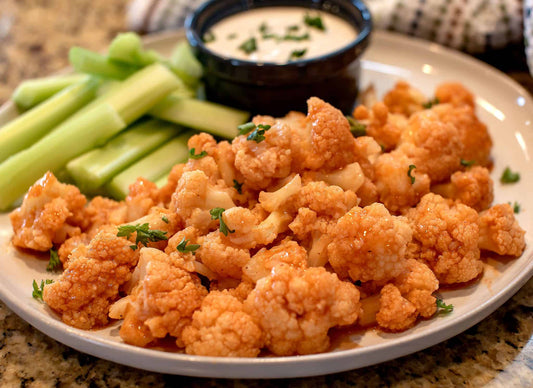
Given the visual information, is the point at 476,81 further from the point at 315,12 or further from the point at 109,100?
the point at 109,100

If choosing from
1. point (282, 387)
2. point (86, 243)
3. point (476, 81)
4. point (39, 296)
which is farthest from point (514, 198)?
point (39, 296)

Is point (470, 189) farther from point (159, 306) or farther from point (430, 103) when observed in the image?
point (159, 306)

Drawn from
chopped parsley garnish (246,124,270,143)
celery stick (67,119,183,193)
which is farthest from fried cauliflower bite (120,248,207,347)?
celery stick (67,119,183,193)

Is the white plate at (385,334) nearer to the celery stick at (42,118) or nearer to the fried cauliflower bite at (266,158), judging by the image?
the celery stick at (42,118)

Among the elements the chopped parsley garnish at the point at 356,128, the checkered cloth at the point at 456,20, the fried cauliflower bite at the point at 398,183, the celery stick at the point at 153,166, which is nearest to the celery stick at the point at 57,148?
the celery stick at the point at 153,166

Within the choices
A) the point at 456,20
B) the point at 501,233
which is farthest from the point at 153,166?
the point at 456,20
